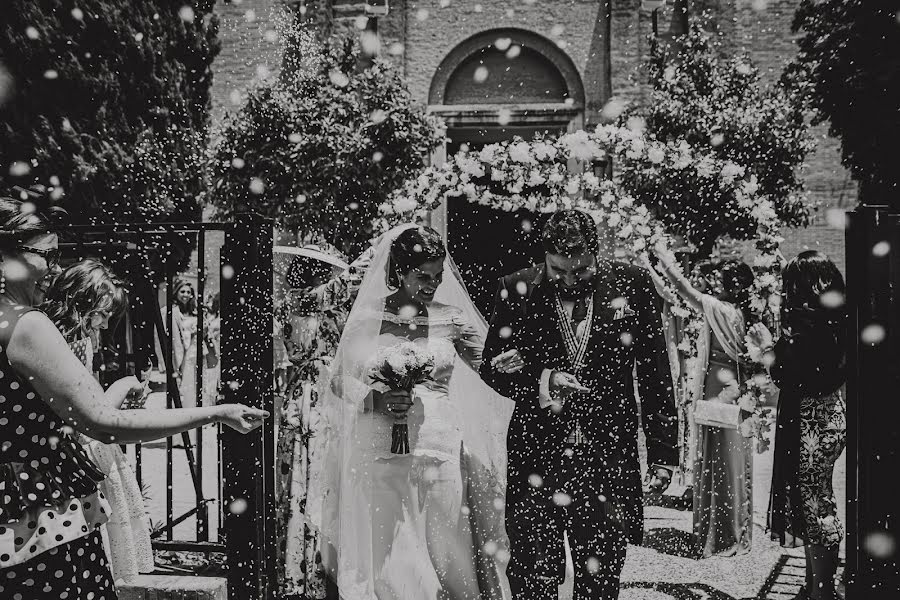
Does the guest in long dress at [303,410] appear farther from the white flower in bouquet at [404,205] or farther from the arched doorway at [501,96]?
the arched doorway at [501,96]

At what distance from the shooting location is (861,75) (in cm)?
845

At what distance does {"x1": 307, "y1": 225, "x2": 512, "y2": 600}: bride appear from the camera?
3768 mm

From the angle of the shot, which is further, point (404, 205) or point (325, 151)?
point (325, 151)

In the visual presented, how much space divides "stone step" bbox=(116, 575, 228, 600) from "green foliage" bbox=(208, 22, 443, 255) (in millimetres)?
6901

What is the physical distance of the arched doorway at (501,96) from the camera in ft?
45.0

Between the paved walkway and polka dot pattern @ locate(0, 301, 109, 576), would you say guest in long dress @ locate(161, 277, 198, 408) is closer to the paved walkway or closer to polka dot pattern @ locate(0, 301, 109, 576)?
the paved walkway

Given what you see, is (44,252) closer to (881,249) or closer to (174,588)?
(174,588)

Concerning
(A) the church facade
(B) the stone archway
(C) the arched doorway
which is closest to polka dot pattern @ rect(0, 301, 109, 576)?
(C) the arched doorway

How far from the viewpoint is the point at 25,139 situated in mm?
12641

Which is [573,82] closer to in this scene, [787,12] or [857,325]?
[787,12]

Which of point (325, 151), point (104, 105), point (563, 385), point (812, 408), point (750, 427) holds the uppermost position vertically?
point (104, 105)

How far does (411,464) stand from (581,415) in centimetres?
95

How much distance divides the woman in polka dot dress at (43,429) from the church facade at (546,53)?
1176cm

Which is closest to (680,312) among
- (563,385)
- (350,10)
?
(563,385)
